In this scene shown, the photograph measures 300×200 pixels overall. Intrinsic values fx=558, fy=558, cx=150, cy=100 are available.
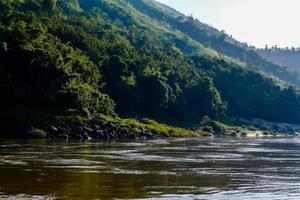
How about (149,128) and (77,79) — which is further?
(149,128)

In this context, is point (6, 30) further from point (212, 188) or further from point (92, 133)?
point (212, 188)

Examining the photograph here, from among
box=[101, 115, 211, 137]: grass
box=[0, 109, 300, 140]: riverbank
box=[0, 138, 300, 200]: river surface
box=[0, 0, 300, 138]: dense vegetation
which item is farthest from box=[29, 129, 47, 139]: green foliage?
box=[0, 138, 300, 200]: river surface

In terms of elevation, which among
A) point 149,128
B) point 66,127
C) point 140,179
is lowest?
point 140,179

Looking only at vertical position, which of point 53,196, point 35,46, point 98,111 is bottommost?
point 53,196

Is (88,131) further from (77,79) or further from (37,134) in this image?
(77,79)

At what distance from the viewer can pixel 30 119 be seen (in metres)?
93.6

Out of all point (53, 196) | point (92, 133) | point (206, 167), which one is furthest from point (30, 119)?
point (53, 196)

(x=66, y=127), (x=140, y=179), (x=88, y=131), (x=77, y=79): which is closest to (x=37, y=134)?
(x=66, y=127)

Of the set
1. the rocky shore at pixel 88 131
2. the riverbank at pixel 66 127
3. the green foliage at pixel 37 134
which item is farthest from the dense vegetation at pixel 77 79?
the green foliage at pixel 37 134

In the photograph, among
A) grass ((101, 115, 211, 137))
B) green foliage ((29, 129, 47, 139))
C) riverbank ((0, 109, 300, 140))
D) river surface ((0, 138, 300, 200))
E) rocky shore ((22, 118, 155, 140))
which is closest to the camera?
river surface ((0, 138, 300, 200))

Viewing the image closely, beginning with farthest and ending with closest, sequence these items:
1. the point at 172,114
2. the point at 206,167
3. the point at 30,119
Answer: the point at 172,114 < the point at 30,119 < the point at 206,167

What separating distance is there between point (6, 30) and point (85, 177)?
80032 mm

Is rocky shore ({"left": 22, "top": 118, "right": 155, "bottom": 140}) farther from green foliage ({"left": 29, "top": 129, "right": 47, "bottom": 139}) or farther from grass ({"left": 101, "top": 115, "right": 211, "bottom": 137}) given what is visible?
grass ({"left": 101, "top": 115, "right": 211, "bottom": 137})

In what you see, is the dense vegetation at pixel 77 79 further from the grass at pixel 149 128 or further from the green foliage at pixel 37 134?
the green foliage at pixel 37 134
